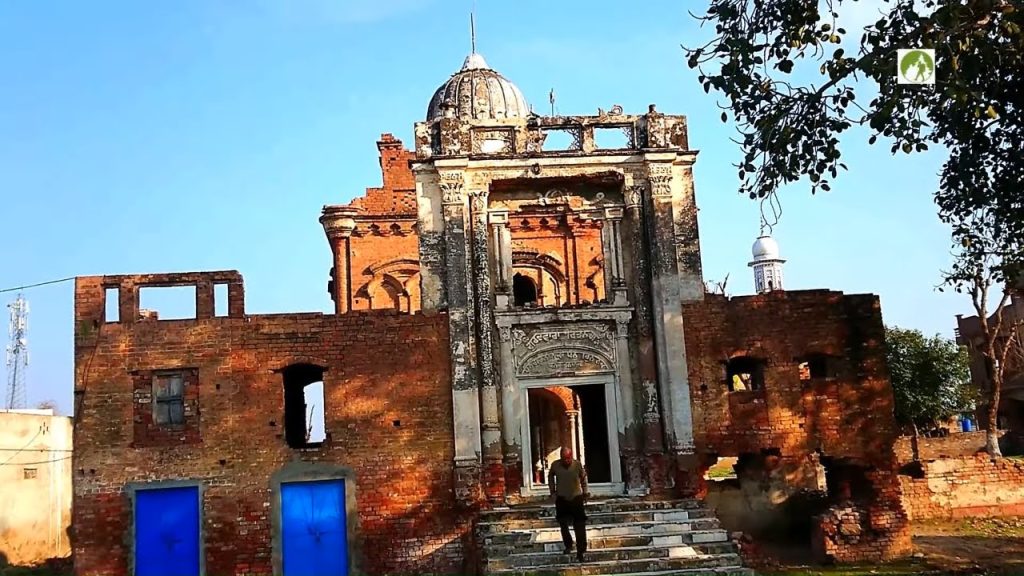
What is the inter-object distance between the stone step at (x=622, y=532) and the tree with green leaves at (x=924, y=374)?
Result: 15.6 metres

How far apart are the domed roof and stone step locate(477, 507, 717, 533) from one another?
1425cm

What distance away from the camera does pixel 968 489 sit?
21891 mm

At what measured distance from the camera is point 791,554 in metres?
17.5

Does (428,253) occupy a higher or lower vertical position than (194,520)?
higher

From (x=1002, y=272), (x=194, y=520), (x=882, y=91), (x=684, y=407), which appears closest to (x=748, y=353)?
(x=684, y=407)

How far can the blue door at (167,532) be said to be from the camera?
16594mm

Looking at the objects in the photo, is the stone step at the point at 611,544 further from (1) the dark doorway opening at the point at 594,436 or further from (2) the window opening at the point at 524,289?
(2) the window opening at the point at 524,289

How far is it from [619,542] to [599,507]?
1.24 meters

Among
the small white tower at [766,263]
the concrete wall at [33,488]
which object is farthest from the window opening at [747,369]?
the small white tower at [766,263]

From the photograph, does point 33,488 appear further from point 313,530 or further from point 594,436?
point 594,436

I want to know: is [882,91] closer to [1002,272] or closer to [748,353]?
[1002,272]

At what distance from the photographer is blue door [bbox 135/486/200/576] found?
1659 centimetres

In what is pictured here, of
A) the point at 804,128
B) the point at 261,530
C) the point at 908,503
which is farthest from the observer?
the point at 908,503

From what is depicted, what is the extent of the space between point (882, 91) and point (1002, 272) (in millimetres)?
5463
